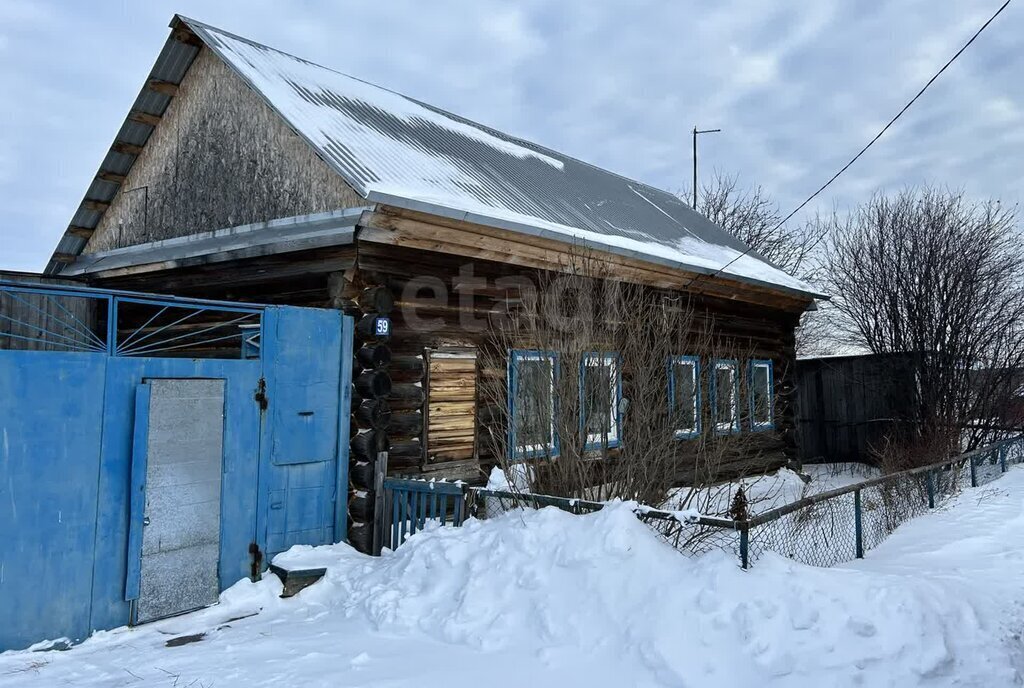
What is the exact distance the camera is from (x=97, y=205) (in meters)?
10.8

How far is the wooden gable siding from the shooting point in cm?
798

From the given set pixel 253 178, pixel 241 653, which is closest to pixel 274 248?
pixel 253 178

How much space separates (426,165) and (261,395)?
3796 mm

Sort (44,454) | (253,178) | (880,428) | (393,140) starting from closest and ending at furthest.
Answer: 1. (44,454)
2. (253,178)
3. (393,140)
4. (880,428)

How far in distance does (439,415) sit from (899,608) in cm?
511

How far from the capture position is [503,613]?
4895mm

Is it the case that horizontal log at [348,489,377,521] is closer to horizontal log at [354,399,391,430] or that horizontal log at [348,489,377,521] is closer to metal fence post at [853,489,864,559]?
horizontal log at [354,399,391,430]

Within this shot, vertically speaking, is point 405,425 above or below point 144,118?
below

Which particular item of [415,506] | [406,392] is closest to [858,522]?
[415,506]

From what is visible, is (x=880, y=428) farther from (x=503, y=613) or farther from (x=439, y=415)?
(x=503, y=613)

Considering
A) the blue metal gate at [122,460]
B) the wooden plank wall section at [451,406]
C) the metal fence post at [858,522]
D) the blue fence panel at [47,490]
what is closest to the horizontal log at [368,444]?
the blue metal gate at [122,460]

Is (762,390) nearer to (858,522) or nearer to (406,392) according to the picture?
(858,522)

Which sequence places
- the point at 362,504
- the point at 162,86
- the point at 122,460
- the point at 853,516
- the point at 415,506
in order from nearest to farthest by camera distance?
the point at 122,460 < the point at 415,506 < the point at 362,504 < the point at 853,516 < the point at 162,86

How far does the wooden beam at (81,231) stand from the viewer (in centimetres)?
1103
